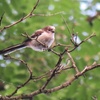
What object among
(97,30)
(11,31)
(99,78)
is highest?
(11,31)

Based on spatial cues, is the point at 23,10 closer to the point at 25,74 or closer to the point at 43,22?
the point at 43,22

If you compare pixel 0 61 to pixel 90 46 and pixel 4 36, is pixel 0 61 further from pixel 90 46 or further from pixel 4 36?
pixel 90 46

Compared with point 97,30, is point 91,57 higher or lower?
lower

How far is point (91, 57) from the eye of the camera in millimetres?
4977

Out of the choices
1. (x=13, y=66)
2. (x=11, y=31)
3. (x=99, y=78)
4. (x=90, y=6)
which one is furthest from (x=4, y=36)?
(x=90, y=6)

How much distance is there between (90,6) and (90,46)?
194 centimetres

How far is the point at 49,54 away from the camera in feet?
17.7

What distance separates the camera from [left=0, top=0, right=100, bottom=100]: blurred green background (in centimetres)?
443

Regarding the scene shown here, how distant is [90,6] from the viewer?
262 inches

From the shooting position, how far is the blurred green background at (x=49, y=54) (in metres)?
4.43

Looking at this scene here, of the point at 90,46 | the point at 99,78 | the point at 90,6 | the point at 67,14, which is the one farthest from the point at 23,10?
the point at 90,6

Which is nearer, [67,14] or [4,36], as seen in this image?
[4,36]

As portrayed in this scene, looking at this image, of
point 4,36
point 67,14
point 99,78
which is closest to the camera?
point 99,78

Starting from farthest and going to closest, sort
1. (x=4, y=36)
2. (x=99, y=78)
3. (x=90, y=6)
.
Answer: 1. (x=90, y=6)
2. (x=4, y=36)
3. (x=99, y=78)
